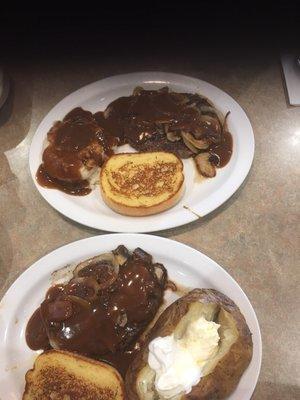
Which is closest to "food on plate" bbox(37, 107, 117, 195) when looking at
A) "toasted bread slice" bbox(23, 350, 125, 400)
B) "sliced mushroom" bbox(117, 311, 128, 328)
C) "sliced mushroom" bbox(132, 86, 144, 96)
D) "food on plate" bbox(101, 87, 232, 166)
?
"food on plate" bbox(101, 87, 232, 166)

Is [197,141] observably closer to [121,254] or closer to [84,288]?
[121,254]

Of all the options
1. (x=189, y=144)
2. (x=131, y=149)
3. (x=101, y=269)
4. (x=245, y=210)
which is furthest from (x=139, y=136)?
(x=101, y=269)

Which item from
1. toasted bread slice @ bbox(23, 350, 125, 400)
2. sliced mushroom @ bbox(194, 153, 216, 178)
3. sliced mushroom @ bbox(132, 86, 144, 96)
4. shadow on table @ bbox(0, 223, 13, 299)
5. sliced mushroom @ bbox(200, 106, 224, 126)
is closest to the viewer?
toasted bread slice @ bbox(23, 350, 125, 400)

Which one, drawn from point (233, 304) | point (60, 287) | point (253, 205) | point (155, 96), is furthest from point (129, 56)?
point (233, 304)

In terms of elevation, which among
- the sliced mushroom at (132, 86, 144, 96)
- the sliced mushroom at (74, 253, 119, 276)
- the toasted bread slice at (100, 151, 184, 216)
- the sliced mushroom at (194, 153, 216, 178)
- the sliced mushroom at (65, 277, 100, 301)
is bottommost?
the sliced mushroom at (65, 277, 100, 301)

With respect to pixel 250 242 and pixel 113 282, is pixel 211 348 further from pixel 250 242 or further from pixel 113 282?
pixel 250 242

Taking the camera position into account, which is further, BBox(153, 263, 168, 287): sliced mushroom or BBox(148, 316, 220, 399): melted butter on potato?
BBox(153, 263, 168, 287): sliced mushroom

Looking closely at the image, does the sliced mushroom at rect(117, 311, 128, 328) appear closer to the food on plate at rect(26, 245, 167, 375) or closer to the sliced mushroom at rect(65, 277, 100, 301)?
the food on plate at rect(26, 245, 167, 375)
